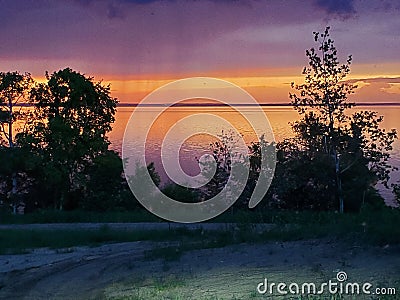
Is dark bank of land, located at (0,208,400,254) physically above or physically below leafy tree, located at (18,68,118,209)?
below

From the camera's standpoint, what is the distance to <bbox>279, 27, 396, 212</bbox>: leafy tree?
20562 mm

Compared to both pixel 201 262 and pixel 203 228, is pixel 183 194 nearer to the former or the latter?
pixel 203 228

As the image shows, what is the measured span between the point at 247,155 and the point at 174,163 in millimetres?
2808

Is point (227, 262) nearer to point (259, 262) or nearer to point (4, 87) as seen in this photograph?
point (259, 262)

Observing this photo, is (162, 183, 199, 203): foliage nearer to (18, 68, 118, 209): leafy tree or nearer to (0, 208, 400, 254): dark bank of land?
(0, 208, 400, 254): dark bank of land

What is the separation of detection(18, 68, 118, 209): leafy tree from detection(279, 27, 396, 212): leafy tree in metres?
6.90

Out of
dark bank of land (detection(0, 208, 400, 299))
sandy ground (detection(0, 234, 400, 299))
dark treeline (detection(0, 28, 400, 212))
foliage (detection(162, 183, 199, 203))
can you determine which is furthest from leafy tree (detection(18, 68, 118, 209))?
sandy ground (detection(0, 234, 400, 299))

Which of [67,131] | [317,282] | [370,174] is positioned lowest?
[317,282]

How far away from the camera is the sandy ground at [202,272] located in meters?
8.22

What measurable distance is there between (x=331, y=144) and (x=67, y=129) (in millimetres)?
9281

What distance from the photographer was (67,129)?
22.8 meters

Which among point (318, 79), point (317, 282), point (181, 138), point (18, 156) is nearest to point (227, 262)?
point (317, 282)

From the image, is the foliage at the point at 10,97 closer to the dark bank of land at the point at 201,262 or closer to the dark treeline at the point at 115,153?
the dark treeline at the point at 115,153

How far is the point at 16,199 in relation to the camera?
78.3 ft
